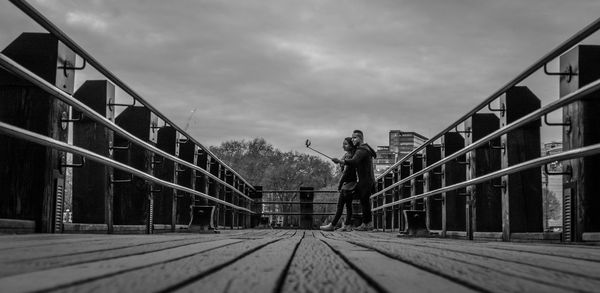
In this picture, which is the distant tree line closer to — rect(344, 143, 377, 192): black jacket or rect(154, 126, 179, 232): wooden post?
rect(344, 143, 377, 192): black jacket

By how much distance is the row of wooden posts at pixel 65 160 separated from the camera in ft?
13.9

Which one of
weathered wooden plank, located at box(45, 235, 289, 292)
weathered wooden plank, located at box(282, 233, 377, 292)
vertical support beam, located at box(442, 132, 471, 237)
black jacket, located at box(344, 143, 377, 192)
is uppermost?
black jacket, located at box(344, 143, 377, 192)

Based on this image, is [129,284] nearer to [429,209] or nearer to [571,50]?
[571,50]

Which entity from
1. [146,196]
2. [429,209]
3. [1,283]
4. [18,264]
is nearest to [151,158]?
[146,196]

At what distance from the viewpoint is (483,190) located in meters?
6.30

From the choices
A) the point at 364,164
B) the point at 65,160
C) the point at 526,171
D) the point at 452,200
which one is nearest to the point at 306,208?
the point at 364,164

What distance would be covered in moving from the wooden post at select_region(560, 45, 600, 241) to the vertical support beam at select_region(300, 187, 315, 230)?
14.3 m

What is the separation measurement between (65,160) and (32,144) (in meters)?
0.32

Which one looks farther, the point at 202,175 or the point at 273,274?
the point at 202,175

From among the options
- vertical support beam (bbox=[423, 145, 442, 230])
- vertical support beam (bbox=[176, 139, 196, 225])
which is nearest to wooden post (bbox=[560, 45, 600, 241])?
vertical support beam (bbox=[423, 145, 442, 230])

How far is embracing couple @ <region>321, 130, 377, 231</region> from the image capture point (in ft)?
40.0

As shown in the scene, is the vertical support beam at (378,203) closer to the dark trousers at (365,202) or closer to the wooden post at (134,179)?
the dark trousers at (365,202)

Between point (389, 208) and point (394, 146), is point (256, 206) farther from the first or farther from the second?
point (394, 146)

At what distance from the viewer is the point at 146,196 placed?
6.55 metres
